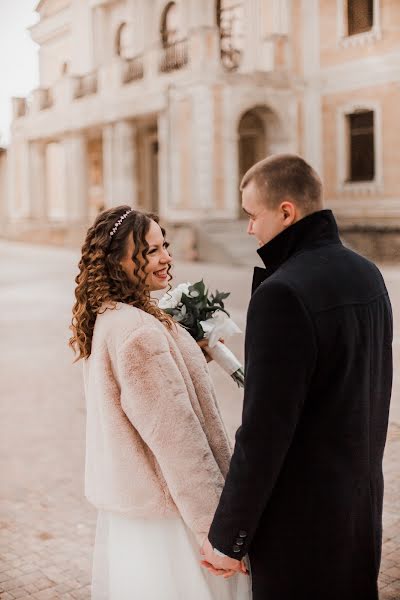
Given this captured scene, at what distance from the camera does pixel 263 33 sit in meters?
25.8

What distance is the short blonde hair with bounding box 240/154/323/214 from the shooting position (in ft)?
7.43

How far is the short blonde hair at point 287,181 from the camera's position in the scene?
7.43 ft

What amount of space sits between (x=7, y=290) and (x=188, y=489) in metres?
15.3

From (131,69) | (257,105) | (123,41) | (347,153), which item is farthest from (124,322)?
(123,41)

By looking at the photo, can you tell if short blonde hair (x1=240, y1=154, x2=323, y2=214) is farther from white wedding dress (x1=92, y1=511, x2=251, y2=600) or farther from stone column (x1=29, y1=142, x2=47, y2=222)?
stone column (x1=29, y1=142, x2=47, y2=222)

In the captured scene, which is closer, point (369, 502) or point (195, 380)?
point (369, 502)

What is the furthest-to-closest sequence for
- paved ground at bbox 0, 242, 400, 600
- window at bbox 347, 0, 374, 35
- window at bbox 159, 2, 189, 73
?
window at bbox 159, 2, 189, 73 < window at bbox 347, 0, 374, 35 < paved ground at bbox 0, 242, 400, 600

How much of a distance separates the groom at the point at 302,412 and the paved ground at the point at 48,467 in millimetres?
1759

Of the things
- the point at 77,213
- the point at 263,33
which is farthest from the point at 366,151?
the point at 77,213

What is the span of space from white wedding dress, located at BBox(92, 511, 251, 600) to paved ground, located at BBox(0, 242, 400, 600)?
56.2 inches

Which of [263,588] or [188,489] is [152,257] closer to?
[188,489]

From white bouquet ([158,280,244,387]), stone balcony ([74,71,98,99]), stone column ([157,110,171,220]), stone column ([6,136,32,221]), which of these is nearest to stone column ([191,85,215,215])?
stone column ([157,110,171,220])

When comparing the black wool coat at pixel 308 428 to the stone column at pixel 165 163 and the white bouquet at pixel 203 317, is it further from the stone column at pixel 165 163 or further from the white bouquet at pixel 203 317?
the stone column at pixel 165 163

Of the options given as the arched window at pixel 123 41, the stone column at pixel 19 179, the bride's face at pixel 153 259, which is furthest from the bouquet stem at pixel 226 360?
the stone column at pixel 19 179
